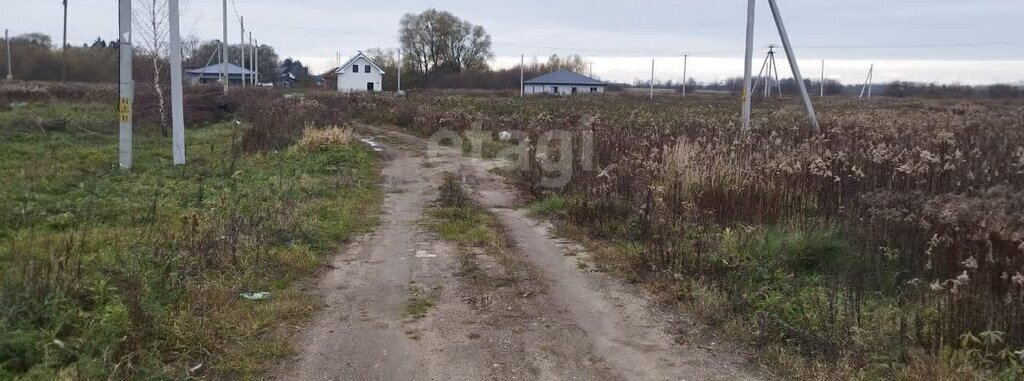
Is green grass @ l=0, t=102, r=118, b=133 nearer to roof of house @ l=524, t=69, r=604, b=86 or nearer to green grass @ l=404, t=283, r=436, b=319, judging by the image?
green grass @ l=404, t=283, r=436, b=319

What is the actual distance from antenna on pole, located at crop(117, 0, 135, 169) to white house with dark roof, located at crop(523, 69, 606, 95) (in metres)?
60.4

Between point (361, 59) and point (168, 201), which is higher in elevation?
point (361, 59)

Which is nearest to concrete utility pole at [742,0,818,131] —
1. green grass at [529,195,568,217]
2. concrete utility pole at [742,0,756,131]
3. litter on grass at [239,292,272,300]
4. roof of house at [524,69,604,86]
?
concrete utility pole at [742,0,756,131]

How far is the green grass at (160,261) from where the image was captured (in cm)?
393

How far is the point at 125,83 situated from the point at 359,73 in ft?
194

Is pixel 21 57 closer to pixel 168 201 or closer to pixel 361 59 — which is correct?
pixel 361 59

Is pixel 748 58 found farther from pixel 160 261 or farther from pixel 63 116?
pixel 63 116

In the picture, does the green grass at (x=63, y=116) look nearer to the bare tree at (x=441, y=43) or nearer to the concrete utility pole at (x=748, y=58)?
the concrete utility pole at (x=748, y=58)

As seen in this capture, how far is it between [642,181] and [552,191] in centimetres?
158

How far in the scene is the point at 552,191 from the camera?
9.77 meters

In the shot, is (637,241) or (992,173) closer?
(637,241)

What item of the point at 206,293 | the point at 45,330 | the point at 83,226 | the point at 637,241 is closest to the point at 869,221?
the point at 637,241

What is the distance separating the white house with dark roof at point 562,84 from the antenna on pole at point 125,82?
60.4 metres

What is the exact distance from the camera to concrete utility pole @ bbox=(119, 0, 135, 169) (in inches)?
463
